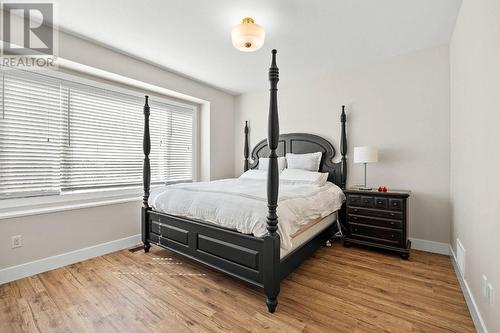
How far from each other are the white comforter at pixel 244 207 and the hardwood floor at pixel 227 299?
1.81 ft

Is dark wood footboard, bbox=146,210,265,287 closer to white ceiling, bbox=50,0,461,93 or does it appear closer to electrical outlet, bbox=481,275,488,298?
electrical outlet, bbox=481,275,488,298

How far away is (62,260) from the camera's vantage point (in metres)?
2.60

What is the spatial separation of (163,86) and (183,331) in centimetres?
314

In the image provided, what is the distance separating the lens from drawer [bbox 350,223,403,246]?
9.12ft

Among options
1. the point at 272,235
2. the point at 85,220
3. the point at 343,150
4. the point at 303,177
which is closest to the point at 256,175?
the point at 303,177

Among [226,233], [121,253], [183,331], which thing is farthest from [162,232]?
[183,331]

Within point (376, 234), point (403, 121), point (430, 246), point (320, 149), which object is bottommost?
point (430, 246)

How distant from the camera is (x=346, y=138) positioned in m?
3.53

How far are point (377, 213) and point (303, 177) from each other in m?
1.01

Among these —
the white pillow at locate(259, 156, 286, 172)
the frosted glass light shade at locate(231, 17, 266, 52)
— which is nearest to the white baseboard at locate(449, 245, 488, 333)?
the white pillow at locate(259, 156, 286, 172)

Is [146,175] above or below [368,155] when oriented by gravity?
below

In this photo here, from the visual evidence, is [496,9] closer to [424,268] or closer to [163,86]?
[424,268]

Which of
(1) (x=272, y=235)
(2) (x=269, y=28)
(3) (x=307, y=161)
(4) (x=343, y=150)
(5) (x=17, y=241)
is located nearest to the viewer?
(1) (x=272, y=235)

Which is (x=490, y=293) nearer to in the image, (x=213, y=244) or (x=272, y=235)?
(x=272, y=235)
